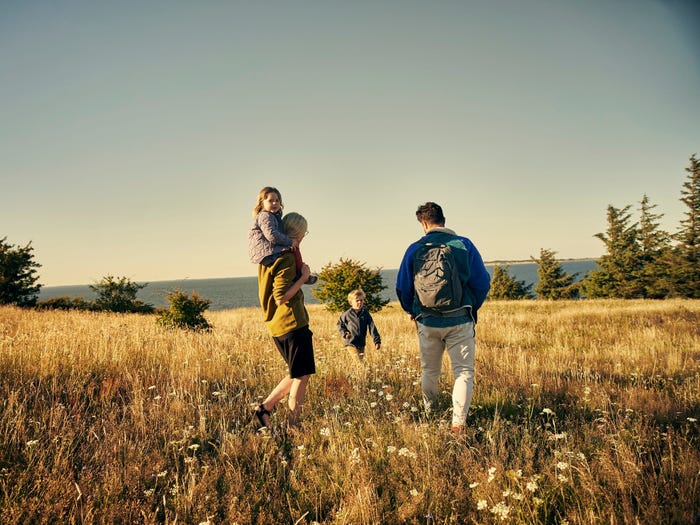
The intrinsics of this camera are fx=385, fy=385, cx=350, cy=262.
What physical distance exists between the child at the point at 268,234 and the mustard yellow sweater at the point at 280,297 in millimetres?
88

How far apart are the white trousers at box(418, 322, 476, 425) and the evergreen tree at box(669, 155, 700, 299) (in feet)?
162

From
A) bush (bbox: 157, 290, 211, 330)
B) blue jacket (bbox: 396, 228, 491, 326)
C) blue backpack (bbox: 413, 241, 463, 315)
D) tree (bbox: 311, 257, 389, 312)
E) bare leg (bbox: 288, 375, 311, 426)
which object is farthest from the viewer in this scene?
tree (bbox: 311, 257, 389, 312)

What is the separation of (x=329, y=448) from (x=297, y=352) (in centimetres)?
93

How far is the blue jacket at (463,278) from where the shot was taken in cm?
425

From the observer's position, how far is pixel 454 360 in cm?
422

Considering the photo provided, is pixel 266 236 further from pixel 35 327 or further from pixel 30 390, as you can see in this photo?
pixel 35 327

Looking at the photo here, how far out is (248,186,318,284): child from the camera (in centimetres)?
379

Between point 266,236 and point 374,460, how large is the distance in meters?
2.29

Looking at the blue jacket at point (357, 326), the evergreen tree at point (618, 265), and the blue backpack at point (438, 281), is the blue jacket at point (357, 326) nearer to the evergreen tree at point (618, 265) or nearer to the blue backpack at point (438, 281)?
the blue backpack at point (438, 281)

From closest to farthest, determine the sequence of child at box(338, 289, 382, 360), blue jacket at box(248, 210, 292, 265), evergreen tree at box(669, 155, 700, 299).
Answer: blue jacket at box(248, 210, 292, 265) → child at box(338, 289, 382, 360) → evergreen tree at box(669, 155, 700, 299)

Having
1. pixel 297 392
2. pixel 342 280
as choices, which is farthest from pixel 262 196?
pixel 342 280

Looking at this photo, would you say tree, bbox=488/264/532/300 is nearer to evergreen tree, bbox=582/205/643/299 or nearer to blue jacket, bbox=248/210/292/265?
evergreen tree, bbox=582/205/643/299

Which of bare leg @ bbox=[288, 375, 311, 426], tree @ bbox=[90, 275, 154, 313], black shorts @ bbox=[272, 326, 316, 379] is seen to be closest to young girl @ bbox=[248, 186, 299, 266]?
black shorts @ bbox=[272, 326, 316, 379]

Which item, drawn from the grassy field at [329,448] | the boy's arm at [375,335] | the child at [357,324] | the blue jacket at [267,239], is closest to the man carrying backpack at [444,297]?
the grassy field at [329,448]
